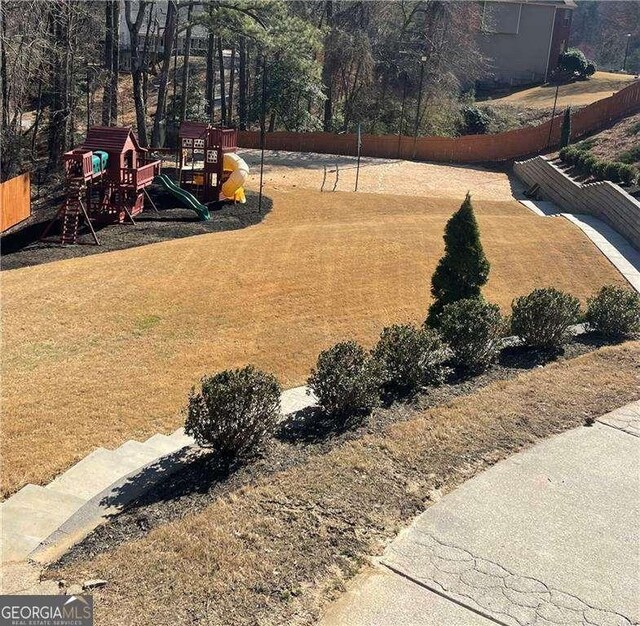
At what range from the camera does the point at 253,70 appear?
56031 mm

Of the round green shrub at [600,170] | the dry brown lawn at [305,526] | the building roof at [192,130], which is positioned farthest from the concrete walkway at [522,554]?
the round green shrub at [600,170]

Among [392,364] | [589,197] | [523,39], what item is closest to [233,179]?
[589,197]

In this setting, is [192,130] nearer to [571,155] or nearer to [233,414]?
[571,155]

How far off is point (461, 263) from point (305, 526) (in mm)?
7251

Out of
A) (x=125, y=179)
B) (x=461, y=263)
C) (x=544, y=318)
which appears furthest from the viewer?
(x=125, y=179)

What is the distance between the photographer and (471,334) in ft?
31.6

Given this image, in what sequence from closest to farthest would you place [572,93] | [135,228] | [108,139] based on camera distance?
[135,228] < [108,139] < [572,93]

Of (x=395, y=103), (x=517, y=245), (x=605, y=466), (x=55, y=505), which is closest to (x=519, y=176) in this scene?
(x=395, y=103)

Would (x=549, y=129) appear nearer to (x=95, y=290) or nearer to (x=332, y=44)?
(x=332, y=44)

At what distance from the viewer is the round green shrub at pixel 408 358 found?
28.8 ft

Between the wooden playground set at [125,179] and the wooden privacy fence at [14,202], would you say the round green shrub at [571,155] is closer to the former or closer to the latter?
the wooden playground set at [125,179]

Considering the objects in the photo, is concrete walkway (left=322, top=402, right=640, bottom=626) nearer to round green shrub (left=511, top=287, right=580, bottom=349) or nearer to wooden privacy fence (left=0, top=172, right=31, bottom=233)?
round green shrub (left=511, top=287, right=580, bottom=349)

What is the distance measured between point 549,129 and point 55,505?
1576 inches

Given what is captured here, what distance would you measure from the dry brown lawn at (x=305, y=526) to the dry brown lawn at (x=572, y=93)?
48.5m
